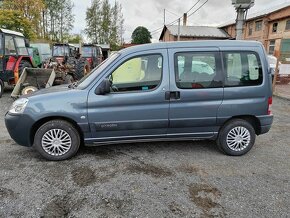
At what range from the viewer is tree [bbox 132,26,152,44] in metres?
65.1

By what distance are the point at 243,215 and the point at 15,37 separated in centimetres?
1049

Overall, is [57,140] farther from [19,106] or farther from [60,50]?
[60,50]

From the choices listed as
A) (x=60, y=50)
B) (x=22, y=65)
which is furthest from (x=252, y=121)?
(x=60, y=50)

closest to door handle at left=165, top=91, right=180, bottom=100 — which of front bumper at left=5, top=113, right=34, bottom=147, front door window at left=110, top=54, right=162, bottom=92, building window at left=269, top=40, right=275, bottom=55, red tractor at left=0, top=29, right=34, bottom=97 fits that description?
front door window at left=110, top=54, right=162, bottom=92

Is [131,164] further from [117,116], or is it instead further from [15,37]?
[15,37]

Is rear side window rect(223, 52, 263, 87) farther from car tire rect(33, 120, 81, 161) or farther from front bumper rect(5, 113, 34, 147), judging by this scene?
front bumper rect(5, 113, 34, 147)

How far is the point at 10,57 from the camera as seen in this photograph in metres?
9.42

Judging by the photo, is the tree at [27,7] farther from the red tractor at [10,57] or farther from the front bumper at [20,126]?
the front bumper at [20,126]

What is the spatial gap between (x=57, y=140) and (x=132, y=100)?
4.56 feet

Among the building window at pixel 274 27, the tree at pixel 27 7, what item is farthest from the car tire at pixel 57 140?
the tree at pixel 27 7

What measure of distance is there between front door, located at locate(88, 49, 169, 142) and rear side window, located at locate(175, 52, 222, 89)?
0.24m

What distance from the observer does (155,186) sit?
10.5 feet

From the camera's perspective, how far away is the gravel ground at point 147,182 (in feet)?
8.95

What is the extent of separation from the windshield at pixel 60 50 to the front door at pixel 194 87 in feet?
48.4
